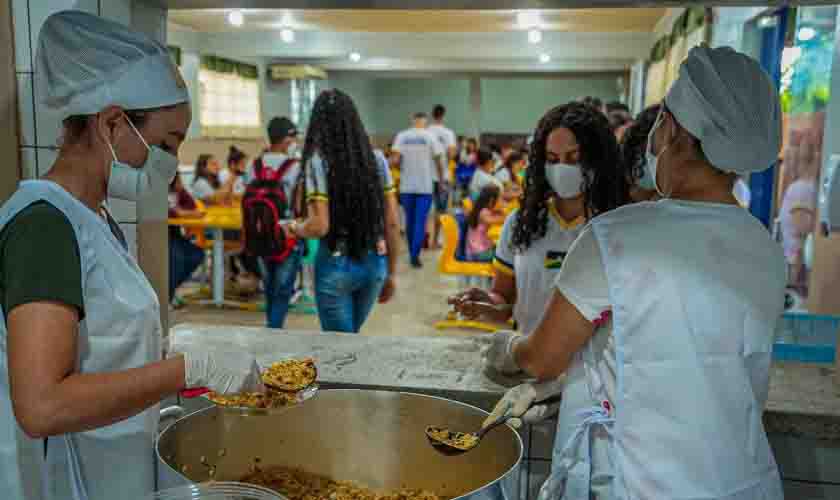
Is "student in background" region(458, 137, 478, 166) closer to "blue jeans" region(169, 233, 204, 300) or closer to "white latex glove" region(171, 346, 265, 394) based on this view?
"blue jeans" region(169, 233, 204, 300)

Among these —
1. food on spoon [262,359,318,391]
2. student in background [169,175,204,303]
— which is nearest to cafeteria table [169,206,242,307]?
student in background [169,175,204,303]

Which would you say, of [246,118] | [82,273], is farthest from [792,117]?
[246,118]

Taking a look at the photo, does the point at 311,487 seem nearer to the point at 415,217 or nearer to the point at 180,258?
the point at 180,258

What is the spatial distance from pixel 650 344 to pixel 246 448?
0.90 m

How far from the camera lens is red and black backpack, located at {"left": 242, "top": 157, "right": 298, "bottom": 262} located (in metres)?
4.55

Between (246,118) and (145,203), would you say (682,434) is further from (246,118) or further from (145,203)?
(246,118)

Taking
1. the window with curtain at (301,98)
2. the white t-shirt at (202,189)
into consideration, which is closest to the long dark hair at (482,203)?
the white t-shirt at (202,189)

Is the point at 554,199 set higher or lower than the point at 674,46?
lower

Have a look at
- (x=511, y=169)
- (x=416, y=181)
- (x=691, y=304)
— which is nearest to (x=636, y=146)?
(x=691, y=304)

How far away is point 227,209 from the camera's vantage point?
669cm

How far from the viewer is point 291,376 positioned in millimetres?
1389

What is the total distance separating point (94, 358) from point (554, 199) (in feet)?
5.14

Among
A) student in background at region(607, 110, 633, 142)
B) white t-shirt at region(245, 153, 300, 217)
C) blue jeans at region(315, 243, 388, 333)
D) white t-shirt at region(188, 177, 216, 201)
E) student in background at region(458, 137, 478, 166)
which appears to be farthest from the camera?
student in background at region(458, 137, 478, 166)

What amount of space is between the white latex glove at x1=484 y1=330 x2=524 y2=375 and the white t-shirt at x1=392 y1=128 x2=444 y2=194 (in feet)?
22.7
